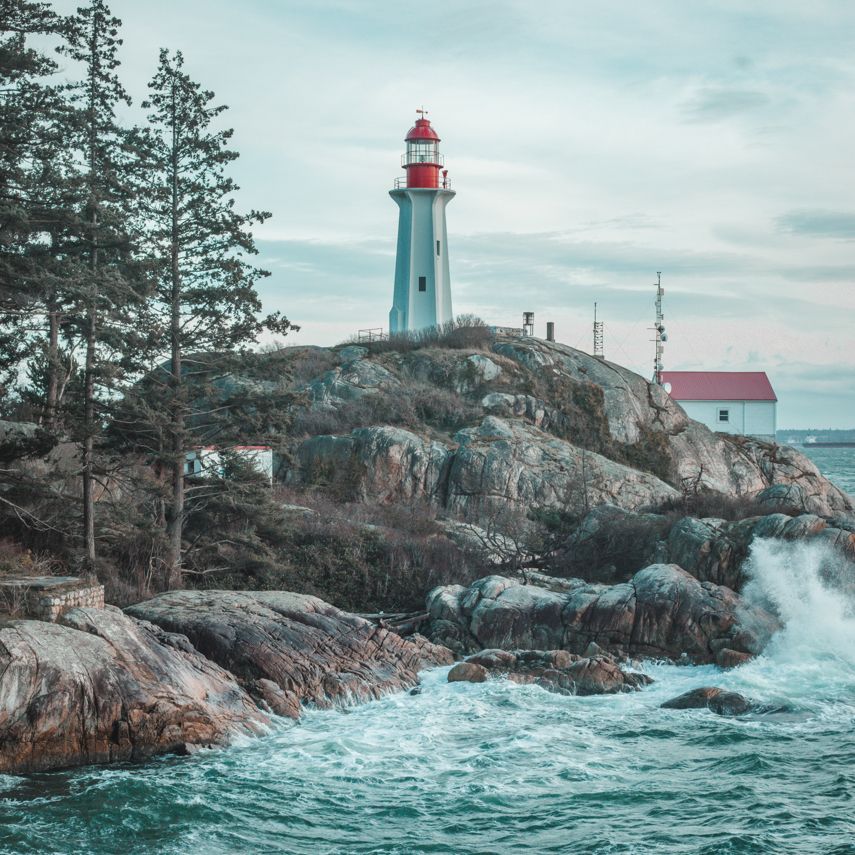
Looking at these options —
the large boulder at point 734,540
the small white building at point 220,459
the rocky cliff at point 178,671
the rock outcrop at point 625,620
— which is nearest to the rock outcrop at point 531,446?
the small white building at point 220,459

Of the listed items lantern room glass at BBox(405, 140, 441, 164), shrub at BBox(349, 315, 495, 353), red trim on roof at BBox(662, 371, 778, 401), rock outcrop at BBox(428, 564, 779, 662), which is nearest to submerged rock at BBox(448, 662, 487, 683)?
rock outcrop at BBox(428, 564, 779, 662)

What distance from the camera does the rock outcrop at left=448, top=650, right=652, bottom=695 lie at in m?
22.0

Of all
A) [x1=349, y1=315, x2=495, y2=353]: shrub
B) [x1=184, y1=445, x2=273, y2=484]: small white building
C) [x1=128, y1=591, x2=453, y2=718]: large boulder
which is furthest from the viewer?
[x1=349, y1=315, x2=495, y2=353]: shrub

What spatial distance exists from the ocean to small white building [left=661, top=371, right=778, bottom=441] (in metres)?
45.9

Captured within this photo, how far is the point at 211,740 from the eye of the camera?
59.3 feet

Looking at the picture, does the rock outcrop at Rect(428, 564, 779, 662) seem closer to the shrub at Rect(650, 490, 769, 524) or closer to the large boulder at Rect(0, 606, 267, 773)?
the shrub at Rect(650, 490, 769, 524)

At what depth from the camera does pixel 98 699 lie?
1747 cm

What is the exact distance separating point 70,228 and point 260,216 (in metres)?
5.04

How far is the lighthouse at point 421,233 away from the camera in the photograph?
51.4m

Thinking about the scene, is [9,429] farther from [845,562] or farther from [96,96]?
[845,562]

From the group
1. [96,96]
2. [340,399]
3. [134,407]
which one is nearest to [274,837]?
[134,407]

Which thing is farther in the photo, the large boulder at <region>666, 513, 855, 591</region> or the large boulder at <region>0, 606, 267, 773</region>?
the large boulder at <region>666, 513, 855, 591</region>

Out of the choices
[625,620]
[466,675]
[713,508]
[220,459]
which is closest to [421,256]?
[713,508]

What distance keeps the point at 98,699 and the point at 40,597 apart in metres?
2.85
